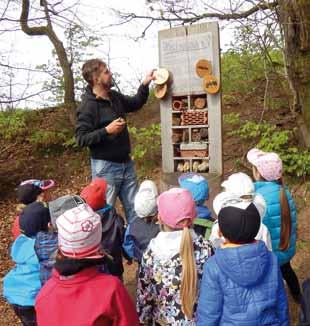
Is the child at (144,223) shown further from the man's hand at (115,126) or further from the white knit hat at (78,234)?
the man's hand at (115,126)

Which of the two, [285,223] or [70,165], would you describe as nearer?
[285,223]

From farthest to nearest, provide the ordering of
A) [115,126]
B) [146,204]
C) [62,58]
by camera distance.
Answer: [62,58] < [115,126] < [146,204]

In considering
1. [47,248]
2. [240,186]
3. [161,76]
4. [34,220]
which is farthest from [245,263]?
[161,76]

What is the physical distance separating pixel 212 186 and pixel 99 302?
3020mm

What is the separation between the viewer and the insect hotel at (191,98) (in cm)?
488

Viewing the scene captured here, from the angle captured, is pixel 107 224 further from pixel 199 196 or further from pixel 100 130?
pixel 100 130

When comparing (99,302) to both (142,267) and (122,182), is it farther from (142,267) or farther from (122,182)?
(122,182)

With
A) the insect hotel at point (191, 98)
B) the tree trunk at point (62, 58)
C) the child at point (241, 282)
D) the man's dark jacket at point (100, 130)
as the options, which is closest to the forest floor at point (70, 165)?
the tree trunk at point (62, 58)

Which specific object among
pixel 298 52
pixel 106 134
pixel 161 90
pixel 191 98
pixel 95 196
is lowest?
pixel 95 196

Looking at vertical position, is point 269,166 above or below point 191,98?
below

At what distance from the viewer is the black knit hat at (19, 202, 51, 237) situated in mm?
3031

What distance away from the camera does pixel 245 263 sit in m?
2.21

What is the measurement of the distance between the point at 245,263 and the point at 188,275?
1.33 feet

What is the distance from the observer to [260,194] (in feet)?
11.0
